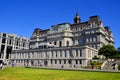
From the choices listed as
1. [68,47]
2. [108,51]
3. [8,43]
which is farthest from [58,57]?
[8,43]

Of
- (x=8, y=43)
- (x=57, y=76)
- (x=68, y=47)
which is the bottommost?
(x=57, y=76)

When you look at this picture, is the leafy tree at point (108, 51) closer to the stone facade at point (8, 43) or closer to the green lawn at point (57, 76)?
the green lawn at point (57, 76)

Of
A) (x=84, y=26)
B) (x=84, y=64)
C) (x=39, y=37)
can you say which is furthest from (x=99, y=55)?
(x=39, y=37)

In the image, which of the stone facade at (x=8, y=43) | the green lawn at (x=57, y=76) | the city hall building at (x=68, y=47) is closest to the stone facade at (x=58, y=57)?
the city hall building at (x=68, y=47)

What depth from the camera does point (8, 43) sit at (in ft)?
422

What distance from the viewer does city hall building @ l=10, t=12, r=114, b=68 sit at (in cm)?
7519

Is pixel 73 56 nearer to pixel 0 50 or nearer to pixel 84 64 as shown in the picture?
pixel 84 64

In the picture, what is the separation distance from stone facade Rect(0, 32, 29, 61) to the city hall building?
1899 cm

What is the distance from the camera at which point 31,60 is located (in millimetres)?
95250

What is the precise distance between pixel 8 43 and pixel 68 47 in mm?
68523

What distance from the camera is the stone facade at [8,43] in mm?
122025

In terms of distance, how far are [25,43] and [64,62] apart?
75766 mm

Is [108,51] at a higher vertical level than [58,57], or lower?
higher

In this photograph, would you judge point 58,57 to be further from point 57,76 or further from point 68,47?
point 57,76
